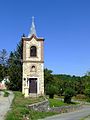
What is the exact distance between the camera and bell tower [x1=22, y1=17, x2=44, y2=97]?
52.8 metres

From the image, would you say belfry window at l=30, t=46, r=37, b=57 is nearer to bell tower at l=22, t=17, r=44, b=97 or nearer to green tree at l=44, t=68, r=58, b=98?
bell tower at l=22, t=17, r=44, b=97

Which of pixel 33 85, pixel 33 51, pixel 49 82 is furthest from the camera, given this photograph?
pixel 49 82

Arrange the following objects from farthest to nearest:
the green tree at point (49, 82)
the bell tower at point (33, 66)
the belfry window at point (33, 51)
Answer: the green tree at point (49, 82) → the belfry window at point (33, 51) → the bell tower at point (33, 66)

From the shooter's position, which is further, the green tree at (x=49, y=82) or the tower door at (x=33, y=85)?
the green tree at (x=49, y=82)

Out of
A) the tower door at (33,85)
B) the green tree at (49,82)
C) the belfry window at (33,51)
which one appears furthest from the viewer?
the green tree at (49,82)

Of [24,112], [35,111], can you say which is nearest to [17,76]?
[35,111]

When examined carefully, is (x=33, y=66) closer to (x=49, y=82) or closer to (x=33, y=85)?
(x=33, y=85)

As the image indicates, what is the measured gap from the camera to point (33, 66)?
174 ft

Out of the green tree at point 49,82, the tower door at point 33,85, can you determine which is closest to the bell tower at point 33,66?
the tower door at point 33,85

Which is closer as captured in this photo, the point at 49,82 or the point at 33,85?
the point at 33,85

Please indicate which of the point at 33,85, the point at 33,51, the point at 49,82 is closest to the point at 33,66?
the point at 33,51

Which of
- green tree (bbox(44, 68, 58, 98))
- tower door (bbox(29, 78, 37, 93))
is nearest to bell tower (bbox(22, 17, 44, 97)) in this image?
tower door (bbox(29, 78, 37, 93))

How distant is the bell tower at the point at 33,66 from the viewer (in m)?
52.8

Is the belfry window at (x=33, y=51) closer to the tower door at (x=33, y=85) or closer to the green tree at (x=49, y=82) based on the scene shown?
the tower door at (x=33, y=85)
